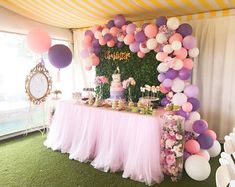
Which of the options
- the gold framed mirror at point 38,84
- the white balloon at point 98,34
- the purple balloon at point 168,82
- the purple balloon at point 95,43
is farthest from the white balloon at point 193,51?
the gold framed mirror at point 38,84

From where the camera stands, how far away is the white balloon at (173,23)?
3.05 meters

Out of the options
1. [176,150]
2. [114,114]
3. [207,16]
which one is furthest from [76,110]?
[207,16]

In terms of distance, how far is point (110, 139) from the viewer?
3133 mm

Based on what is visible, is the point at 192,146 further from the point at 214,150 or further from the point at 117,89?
the point at 117,89

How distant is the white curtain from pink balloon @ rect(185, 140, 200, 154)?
1165 mm

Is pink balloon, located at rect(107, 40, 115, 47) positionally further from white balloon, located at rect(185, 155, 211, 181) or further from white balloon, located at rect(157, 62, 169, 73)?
white balloon, located at rect(185, 155, 211, 181)

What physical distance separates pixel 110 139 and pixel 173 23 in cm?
188

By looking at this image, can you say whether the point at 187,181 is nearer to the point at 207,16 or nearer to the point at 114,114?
the point at 114,114

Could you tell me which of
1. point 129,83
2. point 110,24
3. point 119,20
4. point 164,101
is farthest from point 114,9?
point 164,101

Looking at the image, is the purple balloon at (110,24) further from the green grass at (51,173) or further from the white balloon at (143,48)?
the green grass at (51,173)

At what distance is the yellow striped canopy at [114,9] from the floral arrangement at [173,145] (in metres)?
1.69

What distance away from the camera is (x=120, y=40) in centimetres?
379

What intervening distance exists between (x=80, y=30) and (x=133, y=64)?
1.99 metres

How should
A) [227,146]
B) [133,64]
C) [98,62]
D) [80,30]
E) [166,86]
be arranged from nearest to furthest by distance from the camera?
[227,146] → [166,86] → [133,64] → [98,62] → [80,30]
